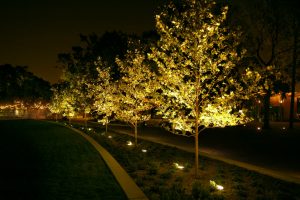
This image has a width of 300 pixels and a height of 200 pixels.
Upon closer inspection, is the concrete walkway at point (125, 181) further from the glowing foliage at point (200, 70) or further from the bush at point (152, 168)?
the glowing foliage at point (200, 70)

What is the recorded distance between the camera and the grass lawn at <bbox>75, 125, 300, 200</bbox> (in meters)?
8.26

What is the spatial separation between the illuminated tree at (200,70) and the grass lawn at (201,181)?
5.10ft

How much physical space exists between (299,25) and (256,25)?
400cm

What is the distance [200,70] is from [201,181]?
3009mm

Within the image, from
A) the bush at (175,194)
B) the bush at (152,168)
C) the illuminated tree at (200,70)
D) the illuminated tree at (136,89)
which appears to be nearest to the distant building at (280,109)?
the illuminated tree at (136,89)

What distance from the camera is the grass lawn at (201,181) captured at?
27.1ft

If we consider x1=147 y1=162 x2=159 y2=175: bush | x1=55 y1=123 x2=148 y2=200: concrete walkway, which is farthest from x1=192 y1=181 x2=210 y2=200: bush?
x1=147 y1=162 x2=159 y2=175: bush

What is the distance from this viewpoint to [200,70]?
33.3ft

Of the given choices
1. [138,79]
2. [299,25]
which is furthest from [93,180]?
[299,25]

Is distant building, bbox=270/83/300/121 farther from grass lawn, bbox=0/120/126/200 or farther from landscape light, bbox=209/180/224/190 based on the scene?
landscape light, bbox=209/180/224/190

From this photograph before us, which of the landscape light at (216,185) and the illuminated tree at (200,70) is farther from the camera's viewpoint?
the illuminated tree at (200,70)

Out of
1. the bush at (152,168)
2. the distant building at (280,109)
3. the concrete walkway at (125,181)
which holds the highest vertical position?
the distant building at (280,109)

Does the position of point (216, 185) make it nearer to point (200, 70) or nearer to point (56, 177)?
point (200, 70)

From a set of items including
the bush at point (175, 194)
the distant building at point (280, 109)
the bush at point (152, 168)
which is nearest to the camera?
the bush at point (175, 194)
